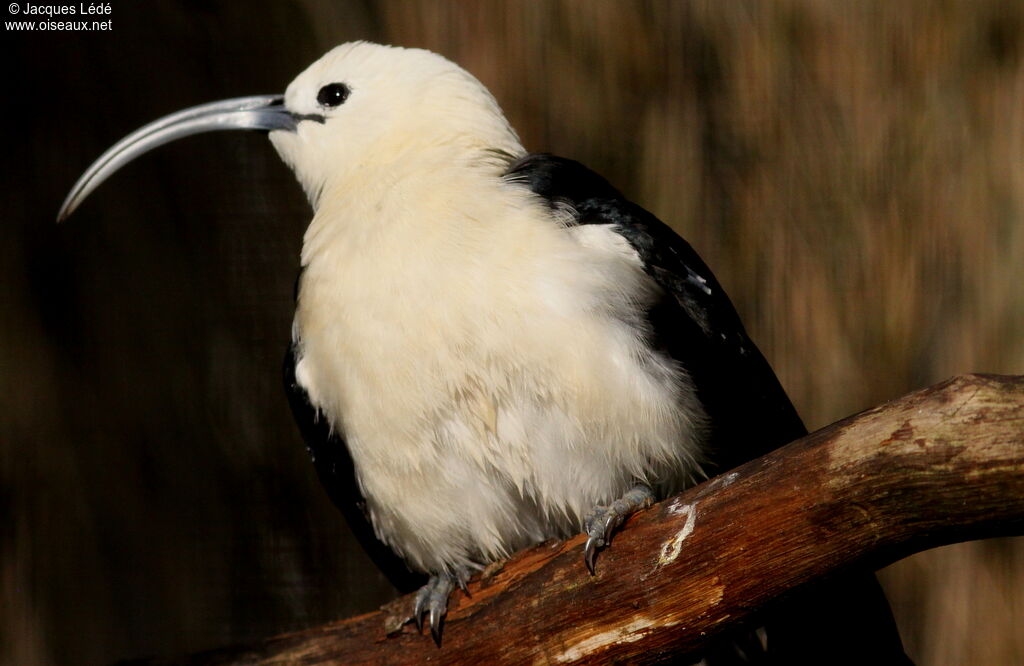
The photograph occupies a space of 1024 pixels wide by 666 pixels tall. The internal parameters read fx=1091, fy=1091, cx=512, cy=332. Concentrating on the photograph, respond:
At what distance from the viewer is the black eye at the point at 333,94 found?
309 cm

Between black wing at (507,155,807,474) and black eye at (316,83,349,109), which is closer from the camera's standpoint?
black wing at (507,155,807,474)

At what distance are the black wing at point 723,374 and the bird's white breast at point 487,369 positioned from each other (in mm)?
57

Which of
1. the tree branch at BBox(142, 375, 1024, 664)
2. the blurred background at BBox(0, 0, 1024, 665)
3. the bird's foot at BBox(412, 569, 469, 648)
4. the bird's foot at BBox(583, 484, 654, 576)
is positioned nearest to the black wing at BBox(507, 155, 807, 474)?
the bird's foot at BBox(583, 484, 654, 576)

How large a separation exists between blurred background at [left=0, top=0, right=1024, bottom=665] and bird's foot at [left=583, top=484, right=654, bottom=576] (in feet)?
6.35

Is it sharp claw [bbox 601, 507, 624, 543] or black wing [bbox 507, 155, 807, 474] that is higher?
black wing [bbox 507, 155, 807, 474]

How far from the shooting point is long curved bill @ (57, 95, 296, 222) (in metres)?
3.16

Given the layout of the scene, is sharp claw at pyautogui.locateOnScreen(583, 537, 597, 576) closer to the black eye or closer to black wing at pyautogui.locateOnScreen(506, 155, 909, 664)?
black wing at pyautogui.locateOnScreen(506, 155, 909, 664)

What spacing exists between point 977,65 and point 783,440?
2133 millimetres

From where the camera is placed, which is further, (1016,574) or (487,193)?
(1016,574)

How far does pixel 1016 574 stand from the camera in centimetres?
384

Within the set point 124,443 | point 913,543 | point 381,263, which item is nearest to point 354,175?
point 381,263

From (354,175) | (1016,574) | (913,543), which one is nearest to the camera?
(913,543)

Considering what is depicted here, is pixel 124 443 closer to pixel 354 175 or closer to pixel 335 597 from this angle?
pixel 335 597

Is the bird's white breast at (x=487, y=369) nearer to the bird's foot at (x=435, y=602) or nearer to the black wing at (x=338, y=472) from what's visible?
the bird's foot at (x=435, y=602)
